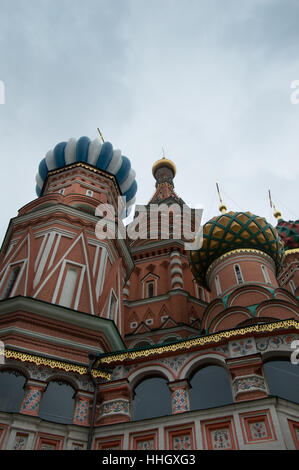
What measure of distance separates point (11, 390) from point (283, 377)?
17.1ft

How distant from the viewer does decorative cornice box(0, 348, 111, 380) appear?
8.16m

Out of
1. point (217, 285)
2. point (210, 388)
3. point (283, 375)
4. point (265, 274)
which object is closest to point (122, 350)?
point (210, 388)

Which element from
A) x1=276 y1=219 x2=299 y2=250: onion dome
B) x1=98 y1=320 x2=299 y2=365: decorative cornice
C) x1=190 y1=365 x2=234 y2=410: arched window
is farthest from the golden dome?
x1=190 y1=365 x2=234 y2=410: arched window

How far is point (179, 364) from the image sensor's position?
27.2ft

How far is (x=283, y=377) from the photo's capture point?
790 centimetres

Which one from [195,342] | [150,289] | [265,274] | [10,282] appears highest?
[150,289]

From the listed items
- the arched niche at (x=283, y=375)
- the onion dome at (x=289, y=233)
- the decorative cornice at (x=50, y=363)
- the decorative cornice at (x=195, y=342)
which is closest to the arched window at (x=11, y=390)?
the decorative cornice at (x=50, y=363)

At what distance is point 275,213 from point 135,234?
430 inches

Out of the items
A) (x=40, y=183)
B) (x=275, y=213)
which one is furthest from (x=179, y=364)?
(x=275, y=213)

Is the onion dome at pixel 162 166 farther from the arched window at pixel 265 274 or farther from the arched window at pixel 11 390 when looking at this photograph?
the arched window at pixel 11 390

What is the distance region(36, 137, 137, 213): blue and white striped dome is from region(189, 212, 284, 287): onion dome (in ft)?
13.9

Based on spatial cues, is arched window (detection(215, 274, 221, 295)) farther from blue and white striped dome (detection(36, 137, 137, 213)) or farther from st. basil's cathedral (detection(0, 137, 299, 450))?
blue and white striped dome (detection(36, 137, 137, 213))

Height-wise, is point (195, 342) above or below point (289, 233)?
below

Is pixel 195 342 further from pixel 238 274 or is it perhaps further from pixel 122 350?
pixel 238 274
